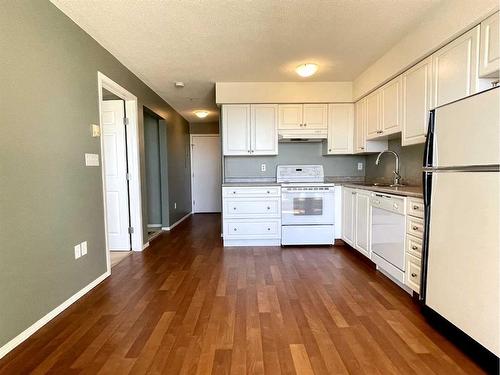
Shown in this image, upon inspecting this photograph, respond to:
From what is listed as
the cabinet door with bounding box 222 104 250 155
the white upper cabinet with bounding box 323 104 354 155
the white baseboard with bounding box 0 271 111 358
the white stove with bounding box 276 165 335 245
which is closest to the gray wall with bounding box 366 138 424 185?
the white upper cabinet with bounding box 323 104 354 155

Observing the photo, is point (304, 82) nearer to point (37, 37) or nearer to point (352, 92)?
point (352, 92)

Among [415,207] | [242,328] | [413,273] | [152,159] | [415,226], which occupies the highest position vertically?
[152,159]

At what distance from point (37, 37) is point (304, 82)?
313cm

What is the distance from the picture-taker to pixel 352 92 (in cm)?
400

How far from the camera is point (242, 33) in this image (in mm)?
2502

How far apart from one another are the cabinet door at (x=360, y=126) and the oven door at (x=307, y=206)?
2.62 ft

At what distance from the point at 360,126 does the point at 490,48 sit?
6.86 ft

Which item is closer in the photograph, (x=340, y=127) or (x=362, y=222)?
(x=362, y=222)

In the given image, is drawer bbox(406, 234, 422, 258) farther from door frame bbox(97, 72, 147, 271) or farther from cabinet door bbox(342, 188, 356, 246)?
door frame bbox(97, 72, 147, 271)

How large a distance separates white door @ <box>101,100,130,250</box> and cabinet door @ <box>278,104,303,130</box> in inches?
86.5

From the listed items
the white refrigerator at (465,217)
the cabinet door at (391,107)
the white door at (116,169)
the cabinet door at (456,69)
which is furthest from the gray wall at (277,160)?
the white refrigerator at (465,217)

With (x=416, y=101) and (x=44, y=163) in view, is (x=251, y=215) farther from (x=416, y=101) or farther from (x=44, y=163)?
(x=44, y=163)

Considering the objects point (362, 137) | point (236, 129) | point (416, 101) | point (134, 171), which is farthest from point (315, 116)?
point (134, 171)

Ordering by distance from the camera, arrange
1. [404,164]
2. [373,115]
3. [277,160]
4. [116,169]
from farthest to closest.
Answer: [277,160] → [116,169] → [373,115] → [404,164]
